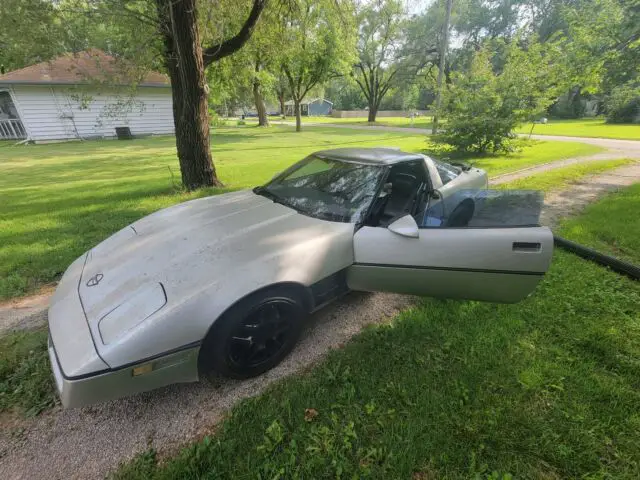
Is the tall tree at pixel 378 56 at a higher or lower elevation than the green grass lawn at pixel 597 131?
higher

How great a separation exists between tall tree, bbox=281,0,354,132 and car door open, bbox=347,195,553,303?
19.3 ft

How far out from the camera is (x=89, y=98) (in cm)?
608

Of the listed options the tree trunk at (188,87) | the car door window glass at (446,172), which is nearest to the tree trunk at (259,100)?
the tree trunk at (188,87)

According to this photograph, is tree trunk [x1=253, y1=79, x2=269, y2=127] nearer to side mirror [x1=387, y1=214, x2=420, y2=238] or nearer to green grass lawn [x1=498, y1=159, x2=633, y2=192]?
green grass lawn [x1=498, y1=159, x2=633, y2=192]

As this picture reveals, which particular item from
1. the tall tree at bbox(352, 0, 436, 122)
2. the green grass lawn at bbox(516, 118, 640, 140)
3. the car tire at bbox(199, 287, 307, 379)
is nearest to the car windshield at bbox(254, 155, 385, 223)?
the car tire at bbox(199, 287, 307, 379)

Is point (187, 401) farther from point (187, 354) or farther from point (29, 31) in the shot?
point (29, 31)

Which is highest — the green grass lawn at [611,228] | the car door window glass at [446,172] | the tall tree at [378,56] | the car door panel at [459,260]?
the tall tree at [378,56]

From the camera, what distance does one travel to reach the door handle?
2.04 meters

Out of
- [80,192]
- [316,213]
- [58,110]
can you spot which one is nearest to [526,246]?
[316,213]

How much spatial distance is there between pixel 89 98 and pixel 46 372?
6243 mm

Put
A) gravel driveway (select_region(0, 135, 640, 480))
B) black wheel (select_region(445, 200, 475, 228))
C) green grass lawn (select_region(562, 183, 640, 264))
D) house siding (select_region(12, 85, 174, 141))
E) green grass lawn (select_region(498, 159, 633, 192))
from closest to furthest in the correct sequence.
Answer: gravel driveway (select_region(0, 135, 640, 480)) < black wheel (select_region(445, 200, 475, 228)) < green grass lawn (select_region(562, 183, 640, 264)) < green grass lawn (select_region(498, 159, 633, 192)) < house siding (select_region(12, 85, 174, 141))

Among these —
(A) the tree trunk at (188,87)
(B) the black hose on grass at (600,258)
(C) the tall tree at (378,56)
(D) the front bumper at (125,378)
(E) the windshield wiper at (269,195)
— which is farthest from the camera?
(C) the tall tree at (378,56)

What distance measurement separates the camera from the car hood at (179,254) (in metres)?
1.70

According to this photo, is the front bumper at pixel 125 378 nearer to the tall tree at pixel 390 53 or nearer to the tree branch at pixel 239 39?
the tree branch at pixel 239 39
